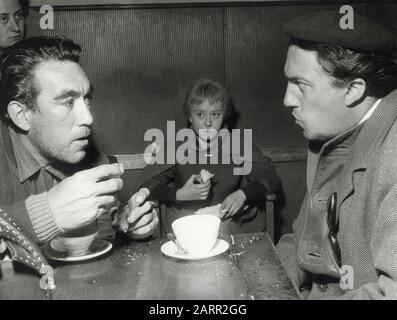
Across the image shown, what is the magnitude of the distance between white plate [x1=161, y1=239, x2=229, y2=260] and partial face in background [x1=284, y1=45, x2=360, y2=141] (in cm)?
59

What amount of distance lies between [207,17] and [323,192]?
5.72 feet

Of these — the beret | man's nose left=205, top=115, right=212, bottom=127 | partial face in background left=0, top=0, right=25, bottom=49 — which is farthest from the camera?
man's nose left=205, top=115, right=212, bottom=127

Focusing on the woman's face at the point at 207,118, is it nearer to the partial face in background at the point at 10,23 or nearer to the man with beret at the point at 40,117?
the man with beret at the point at 40,117

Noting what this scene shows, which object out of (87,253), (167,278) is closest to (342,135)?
Result: (167,278)

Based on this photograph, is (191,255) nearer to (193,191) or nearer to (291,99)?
(291,99)

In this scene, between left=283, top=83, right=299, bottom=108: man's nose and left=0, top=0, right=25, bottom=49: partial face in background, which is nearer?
left=283, top=83, right=299, bottom=108: man's nose

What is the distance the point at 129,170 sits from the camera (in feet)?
10.2

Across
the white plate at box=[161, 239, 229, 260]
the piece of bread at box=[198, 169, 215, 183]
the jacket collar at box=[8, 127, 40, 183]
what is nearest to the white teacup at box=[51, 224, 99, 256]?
the white plate at box=[161, 239, 229, 260]

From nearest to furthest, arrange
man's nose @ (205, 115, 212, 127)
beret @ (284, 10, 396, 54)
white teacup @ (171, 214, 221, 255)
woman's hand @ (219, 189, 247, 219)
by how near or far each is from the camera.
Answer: white teacup @ (171, 214, 221, 255) < beret @ (284, 10, 396, 54) < woman's hand @ (219, 189, 247, 219) < man's nose @ (205, 115, 212, 127)

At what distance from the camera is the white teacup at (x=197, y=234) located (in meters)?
1.21

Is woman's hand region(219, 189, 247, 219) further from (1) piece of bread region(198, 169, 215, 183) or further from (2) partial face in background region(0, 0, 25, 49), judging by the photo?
(2) partial face in background region(0, 0, 25, 49)

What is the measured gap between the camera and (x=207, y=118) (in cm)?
274

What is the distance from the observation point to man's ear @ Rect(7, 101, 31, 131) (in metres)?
1.77
